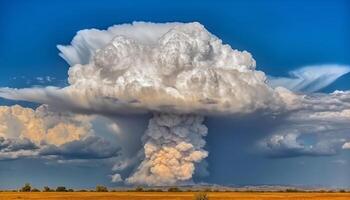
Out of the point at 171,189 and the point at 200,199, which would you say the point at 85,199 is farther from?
the point at 171,189

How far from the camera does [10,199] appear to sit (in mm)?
102875

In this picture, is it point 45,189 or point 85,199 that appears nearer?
point 85,199

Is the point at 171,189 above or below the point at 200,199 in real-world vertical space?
above

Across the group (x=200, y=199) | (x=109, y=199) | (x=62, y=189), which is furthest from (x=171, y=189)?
(x=200, y=199)

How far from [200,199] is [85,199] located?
32070mm

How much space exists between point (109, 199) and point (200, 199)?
3259 centimetres

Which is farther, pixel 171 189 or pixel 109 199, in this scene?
pixel 171 189

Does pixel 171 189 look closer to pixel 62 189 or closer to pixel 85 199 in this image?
pixel 62 189

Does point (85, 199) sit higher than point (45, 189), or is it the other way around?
point (45, 189)

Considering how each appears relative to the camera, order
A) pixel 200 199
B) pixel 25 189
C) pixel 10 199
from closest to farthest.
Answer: pixel 200 199 < pixel 10 199 < pixel 25 189

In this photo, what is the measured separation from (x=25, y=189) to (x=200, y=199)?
10860cm

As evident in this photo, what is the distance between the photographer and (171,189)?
184m

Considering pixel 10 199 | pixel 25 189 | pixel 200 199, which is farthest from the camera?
pixel 25 189

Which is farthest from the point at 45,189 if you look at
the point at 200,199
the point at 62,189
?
the point at 200,199
